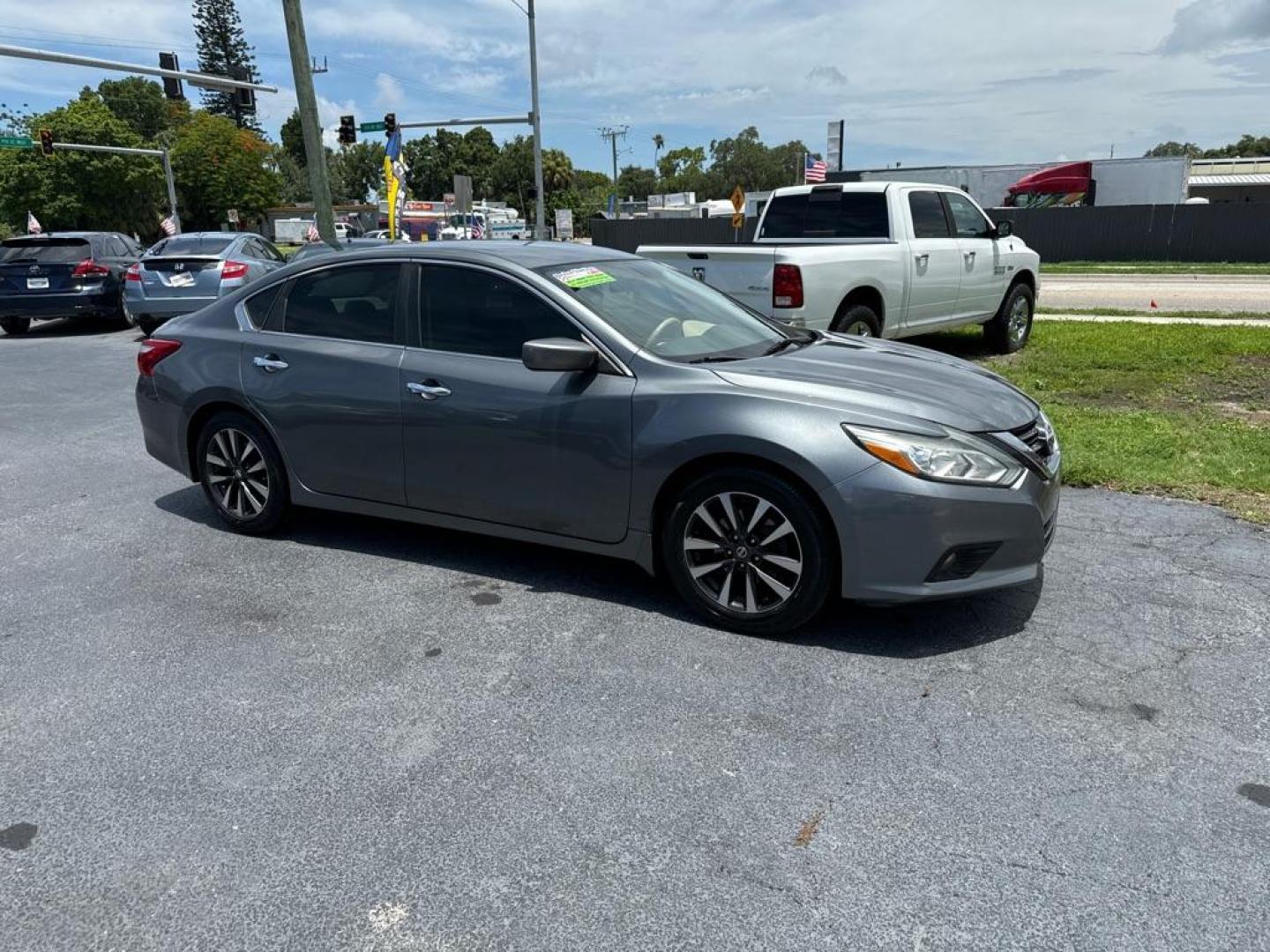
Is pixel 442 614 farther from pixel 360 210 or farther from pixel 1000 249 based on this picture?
pixel 360 210

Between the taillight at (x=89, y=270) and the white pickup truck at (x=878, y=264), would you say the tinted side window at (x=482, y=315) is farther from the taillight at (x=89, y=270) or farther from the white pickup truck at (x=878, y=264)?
the taillight at (x=89, y=270)

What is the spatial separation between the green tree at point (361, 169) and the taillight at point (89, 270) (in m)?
123

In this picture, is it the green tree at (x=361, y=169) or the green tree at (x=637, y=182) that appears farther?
the green tree at (x=637, y=182)

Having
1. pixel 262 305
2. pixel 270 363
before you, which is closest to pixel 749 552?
pixel 270 363

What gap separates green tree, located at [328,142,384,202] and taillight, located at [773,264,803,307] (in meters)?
132

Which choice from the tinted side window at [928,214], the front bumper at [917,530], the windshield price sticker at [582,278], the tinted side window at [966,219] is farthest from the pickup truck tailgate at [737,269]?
the front bumper at [917,530]

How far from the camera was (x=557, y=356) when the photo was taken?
4039mm

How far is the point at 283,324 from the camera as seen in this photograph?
516 cm

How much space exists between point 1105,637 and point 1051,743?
0.96 meters

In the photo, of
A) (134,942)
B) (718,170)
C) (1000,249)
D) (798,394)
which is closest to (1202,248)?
(1000,249)

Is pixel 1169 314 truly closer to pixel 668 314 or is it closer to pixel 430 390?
pixel 668 314

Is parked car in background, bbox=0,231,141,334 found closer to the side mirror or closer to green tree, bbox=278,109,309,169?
the side mirror

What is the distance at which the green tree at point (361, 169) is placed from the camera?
438ft

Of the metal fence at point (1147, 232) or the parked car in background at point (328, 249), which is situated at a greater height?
the parked car in background at point (328, 249)
